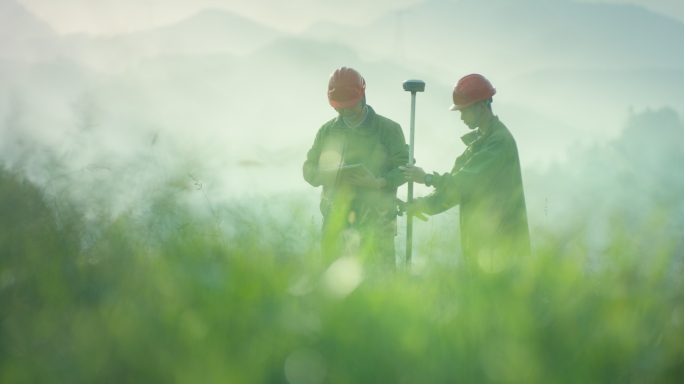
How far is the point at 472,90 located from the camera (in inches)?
188

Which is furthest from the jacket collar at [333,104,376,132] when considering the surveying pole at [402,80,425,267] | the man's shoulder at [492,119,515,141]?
the man's shoulder at [492,119,515,141]

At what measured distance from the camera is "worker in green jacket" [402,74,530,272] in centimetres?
457

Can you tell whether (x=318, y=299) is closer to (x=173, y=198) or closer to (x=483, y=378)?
(x=483, y=378)

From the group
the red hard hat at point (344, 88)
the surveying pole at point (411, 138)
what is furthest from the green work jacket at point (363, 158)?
the red hard hat at point (344, 88)

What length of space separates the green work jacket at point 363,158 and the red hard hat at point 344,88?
23 centimetres

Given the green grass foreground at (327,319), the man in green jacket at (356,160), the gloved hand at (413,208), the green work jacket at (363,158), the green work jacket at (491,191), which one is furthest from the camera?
the green work jacket at (363,158)

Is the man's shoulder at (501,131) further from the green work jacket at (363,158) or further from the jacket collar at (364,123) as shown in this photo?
the jacket collar at (364,123)

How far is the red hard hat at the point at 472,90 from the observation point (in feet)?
15.6

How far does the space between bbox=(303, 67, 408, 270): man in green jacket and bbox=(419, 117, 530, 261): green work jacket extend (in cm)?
66

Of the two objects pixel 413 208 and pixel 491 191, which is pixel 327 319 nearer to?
pixel 491 191

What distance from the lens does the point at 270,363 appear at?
2250 millimetres

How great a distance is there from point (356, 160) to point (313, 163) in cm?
39

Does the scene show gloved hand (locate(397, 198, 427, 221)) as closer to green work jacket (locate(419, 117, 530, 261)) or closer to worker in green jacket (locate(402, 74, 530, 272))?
worker in green jacket (locate(402, 74, 530, 272))

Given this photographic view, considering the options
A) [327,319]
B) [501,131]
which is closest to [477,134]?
[501,131]
